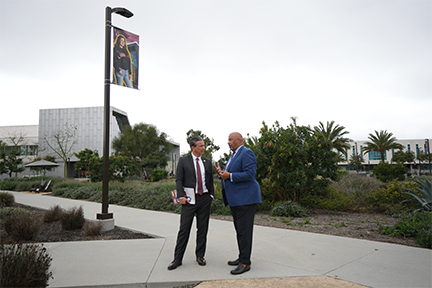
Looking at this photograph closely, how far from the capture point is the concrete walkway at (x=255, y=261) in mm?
3691

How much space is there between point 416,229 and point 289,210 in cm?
350

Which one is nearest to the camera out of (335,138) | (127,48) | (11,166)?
(127,48)

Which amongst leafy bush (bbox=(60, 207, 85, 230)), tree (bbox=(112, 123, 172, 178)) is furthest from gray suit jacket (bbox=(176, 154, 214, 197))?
tree (bbox=(112, 123, 172, 178))

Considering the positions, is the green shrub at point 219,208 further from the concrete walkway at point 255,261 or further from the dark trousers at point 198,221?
the dark trousers at point 198,221

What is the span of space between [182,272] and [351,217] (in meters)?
6.32

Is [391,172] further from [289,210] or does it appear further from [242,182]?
[242,182]

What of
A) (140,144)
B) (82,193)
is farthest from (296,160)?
(140,144)

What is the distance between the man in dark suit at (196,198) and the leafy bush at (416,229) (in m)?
3.88

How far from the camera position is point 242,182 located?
4.05m

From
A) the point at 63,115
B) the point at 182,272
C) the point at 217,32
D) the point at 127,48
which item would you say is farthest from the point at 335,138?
the point at 63,115

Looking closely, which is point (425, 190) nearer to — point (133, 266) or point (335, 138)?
point (133, 266)

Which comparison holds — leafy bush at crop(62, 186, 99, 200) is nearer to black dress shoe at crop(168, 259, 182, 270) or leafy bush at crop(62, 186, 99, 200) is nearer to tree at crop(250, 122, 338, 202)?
tree at crop(250, 122, 338, 202)

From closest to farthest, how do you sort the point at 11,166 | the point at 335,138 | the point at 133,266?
the point at 133,266, the point at 11,166, the point at 335,138

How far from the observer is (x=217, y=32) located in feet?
35.5
